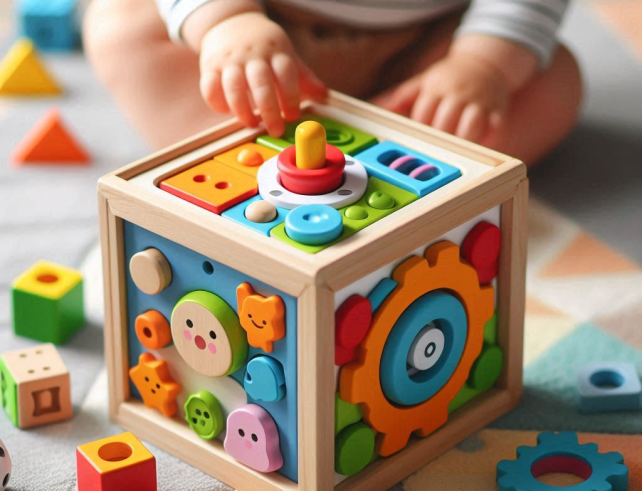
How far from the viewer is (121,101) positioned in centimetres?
136

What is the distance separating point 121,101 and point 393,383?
0.66 metres

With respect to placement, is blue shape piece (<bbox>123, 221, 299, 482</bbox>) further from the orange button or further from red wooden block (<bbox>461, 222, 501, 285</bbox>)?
red wooden block (<bbox>461, 222, 501, 285</bbox>)

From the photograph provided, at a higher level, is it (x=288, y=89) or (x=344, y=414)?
(x=288, y=89)

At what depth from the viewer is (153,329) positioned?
898mm

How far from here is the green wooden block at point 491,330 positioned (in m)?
0.96

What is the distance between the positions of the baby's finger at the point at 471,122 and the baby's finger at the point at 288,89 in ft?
0.79

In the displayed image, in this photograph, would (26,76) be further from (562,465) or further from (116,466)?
(562,465)

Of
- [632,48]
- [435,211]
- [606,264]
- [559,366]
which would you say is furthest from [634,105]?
[435,211]

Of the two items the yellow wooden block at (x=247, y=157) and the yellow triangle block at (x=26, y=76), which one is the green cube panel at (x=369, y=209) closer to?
the yellow wooden block at (x=247, y=157)

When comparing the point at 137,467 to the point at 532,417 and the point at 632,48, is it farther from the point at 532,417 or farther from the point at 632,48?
the point at 632,48

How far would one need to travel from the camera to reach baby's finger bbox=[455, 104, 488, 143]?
1170mm

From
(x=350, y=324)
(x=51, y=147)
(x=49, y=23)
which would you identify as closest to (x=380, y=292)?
(x=350, y=324)

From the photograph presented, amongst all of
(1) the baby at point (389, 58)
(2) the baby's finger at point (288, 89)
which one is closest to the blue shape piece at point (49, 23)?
(1) the baby at point (389, 58)

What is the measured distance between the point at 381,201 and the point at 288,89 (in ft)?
0.67
